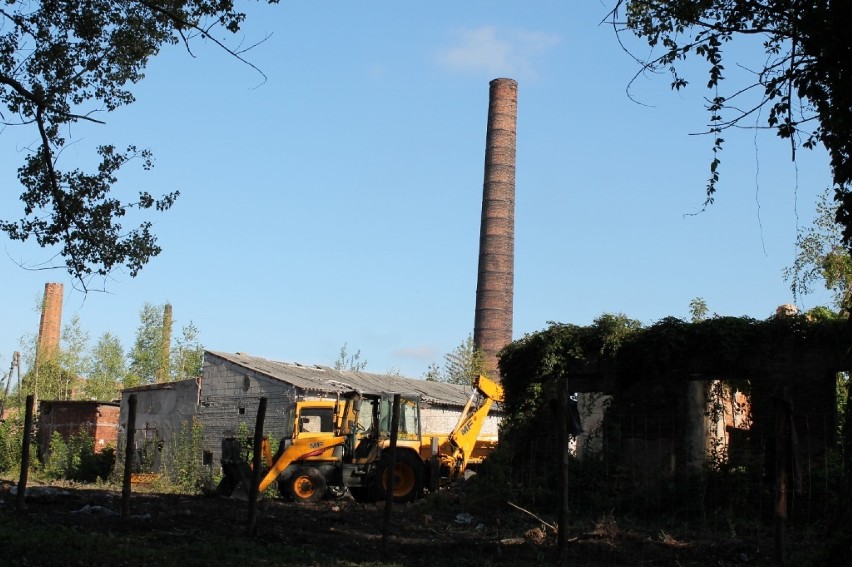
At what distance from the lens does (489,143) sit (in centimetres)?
3716

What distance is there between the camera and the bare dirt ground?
10.5m

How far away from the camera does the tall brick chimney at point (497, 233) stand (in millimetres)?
36344

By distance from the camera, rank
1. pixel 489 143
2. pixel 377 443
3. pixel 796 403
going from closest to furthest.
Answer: pixel 796 403 → pixel 377 443 → pixel 489 143

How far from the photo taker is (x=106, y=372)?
193 feet

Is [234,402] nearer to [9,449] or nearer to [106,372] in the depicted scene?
[9,449]

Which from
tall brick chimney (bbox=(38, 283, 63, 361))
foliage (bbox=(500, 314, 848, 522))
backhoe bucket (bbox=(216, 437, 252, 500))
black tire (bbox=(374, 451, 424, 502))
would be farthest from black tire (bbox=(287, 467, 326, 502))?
tall brick chimney (bbox=(38, 283, 63, 361))

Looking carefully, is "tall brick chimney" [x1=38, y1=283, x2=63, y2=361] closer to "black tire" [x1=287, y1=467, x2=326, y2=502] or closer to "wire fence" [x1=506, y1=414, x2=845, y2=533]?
"black tire" [x1=287, y1=467, x2=326, y2=502]

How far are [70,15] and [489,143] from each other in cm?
2511

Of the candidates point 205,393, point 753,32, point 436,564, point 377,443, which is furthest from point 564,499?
point 205,393

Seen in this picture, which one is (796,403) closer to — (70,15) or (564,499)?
(564,499)

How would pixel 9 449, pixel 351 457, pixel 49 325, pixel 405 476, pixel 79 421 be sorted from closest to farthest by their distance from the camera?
pixel 405 476
pixel 351 457
pixel 79 421
pixel 9 449
pixel 49 325

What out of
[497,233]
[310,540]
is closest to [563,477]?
[310,540]

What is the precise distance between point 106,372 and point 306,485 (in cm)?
4074

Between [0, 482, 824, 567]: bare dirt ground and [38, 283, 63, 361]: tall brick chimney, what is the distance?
120 feet
